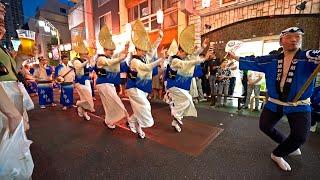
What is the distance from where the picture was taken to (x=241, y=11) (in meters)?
7.30

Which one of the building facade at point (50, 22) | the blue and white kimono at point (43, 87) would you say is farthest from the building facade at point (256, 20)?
the building facade at point (50, 22)

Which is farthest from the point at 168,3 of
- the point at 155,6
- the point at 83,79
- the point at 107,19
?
the point at 83,79

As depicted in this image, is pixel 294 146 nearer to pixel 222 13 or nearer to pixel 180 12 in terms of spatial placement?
A: pixel 222 13

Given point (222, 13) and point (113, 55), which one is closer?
point (113, 55)

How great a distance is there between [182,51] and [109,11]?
12.0 metres

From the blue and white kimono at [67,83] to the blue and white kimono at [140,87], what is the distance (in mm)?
3283

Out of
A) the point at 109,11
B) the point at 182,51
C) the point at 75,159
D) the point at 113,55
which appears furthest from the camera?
the point at 109,11

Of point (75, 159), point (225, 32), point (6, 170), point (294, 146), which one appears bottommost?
point (75, 159)

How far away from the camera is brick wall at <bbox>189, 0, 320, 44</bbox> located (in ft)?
19.9

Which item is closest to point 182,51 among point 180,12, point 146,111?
point 146,111

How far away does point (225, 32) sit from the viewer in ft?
25.9

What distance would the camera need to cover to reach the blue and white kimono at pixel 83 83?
4.90 meters

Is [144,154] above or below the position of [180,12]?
below

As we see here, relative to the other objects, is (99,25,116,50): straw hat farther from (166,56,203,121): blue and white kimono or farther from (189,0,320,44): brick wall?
A: (189,0,320,44): brick wall
